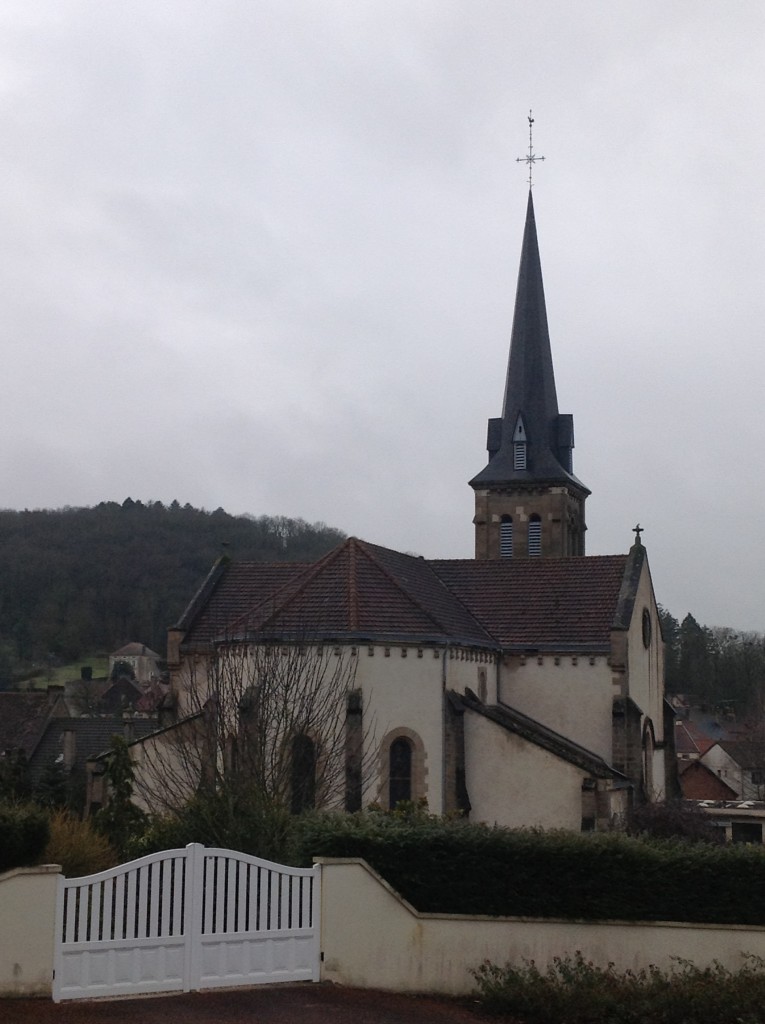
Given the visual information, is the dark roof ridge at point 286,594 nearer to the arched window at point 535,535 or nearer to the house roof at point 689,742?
the arched window at point 535,535

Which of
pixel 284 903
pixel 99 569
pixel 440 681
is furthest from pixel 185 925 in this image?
pixel 99 569

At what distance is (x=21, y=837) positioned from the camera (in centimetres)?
1483

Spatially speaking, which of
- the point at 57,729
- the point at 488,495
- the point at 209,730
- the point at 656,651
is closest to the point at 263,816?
the point at 209,730

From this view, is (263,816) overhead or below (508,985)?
overhead

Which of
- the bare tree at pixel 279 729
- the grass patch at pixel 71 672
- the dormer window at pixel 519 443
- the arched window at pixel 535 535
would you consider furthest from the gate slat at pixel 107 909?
the grass patch at pixel 71 672

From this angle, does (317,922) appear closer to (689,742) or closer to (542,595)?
(542,595)

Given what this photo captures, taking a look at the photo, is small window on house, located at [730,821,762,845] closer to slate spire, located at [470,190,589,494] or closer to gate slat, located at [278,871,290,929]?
slate spire, located at [470,190,589,494]

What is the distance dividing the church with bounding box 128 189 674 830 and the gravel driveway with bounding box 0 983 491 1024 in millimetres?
9234

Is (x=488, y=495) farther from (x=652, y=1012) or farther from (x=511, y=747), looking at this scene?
(x=652, y=1012)

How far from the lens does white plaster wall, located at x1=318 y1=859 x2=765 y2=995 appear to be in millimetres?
16047

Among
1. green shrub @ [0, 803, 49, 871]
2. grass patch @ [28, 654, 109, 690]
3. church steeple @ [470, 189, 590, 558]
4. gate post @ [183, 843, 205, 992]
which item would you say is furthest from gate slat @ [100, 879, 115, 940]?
grass patch @ [28, 654, 109, 690]

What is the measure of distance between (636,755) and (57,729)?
39.4 metres

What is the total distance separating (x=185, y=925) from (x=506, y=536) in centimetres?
3775

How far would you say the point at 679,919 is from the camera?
17.0 m
